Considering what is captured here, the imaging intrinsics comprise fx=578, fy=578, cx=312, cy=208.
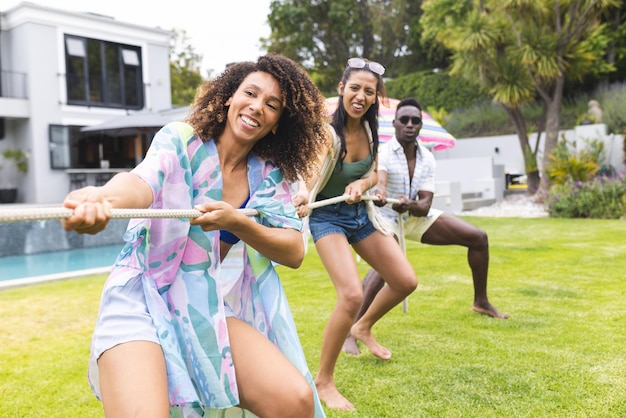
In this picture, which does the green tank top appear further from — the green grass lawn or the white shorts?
the white shorts

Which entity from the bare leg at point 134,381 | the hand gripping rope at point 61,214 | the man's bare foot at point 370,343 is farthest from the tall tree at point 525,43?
the bare leg at point 134,381

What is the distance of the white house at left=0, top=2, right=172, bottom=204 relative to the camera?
17.3 m

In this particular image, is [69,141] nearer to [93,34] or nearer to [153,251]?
[93,34]

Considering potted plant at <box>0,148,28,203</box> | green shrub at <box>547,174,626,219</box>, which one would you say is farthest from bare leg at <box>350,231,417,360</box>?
potted plant at <box>0,148,28,203</box>

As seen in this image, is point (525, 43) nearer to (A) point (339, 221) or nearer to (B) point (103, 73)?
(A) point (339, 221)

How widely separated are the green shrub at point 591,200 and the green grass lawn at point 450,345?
5135 mm

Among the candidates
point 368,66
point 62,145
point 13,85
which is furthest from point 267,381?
point 13,85

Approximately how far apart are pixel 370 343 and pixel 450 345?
23.4 inches

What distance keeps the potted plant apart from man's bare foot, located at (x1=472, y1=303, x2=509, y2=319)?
16.4 meters

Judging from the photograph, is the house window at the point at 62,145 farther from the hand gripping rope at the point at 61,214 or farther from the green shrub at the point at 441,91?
the hand gripping rope at the point at 61,214

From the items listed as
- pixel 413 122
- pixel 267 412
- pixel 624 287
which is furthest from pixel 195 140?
pixel 624 287

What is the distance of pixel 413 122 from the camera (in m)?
4.22

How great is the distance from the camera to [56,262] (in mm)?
10273

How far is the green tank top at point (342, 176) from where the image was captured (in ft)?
11.2
